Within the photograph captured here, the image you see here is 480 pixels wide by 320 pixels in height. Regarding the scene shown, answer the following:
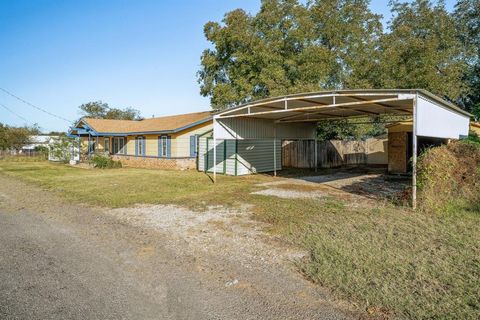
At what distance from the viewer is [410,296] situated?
3416 mm

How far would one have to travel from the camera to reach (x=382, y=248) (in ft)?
16.1

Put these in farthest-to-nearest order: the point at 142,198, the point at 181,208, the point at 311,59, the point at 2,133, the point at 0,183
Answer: the point at 2,133 → the point at 311,59 → the point at 0,183 → the point at 142,198 → the point at 181,208

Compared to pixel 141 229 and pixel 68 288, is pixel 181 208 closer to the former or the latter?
pixel 141 229

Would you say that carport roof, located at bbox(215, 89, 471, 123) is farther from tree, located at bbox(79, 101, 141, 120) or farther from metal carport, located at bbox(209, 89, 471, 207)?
tree, located at bbox(79, 101, 141, 120)

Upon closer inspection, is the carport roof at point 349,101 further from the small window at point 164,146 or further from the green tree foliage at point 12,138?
the green tree foliage at point 12,138

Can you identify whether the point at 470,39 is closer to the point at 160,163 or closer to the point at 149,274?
the point at 160,163

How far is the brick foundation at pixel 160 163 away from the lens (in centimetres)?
1859

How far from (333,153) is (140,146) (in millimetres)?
13740

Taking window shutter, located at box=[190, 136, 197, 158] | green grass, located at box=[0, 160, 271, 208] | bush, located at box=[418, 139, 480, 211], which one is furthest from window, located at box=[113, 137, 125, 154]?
bush, located at box=[418, 139, 480, 211]

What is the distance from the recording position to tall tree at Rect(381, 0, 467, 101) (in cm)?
2017

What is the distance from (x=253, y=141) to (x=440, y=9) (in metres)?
19.2

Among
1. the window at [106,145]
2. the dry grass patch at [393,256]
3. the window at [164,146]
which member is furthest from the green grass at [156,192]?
the window at [106,145]

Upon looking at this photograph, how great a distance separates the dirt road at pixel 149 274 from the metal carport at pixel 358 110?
5.40 meters

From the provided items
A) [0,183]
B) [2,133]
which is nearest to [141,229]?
[0,183]
